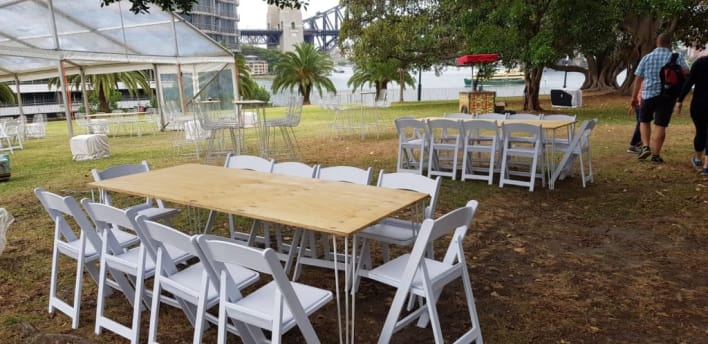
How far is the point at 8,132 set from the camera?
1071 centimetres

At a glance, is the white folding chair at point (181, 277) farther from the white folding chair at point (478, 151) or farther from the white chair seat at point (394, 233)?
the white folding chair at point (478, 151)

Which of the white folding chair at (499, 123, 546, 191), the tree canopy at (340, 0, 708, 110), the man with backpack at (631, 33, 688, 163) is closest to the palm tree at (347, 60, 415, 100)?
the tree canopy at (340, 0, 708, 110)

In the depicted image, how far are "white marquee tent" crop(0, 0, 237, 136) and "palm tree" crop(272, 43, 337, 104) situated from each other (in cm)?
1389

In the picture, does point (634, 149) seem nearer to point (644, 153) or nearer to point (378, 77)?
point (644, 153)

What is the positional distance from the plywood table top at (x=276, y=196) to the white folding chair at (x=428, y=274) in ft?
0.86

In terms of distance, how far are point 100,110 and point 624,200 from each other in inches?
1042

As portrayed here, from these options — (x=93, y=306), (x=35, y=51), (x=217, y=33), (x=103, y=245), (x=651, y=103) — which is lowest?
(x=93, y=306)

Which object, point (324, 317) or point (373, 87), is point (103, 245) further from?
point (373, 87)

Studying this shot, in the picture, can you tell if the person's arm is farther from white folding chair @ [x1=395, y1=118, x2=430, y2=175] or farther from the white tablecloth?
the white tablecloth

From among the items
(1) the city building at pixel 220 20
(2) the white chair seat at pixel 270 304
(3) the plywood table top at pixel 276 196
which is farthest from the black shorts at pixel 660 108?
(1) the city building at pixel 220 20

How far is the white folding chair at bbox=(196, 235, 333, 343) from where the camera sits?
1.66m

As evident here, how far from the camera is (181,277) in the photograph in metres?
2.21

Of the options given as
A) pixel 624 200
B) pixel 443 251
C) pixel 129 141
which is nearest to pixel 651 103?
pixel 624 200

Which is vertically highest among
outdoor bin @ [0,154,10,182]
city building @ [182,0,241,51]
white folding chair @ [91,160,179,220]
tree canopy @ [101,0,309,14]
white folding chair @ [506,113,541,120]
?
city building @ [182,0,241,51]
